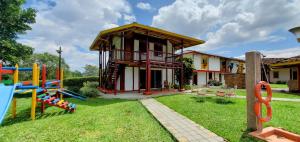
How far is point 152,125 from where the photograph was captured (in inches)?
171

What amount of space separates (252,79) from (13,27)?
2157 centimetres

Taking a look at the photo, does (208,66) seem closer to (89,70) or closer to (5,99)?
(5,99)

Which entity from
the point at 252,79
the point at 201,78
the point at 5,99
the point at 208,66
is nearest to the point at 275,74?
the point at 208,66

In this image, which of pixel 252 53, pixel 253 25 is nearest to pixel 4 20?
pixel 252 53

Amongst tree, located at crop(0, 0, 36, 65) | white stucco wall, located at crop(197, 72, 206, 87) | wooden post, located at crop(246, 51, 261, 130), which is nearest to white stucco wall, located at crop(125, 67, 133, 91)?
wooden post, located at crop(246, 51, 261, 130)

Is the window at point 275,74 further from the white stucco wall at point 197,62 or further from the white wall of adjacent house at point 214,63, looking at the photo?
the white stucco wall at point 197,62

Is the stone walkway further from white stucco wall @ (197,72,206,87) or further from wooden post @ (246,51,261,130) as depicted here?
white stucco wall @ (197,72,206,87)

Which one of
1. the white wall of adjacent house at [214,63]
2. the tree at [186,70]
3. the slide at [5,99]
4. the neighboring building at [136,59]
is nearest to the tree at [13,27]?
the neighboring building at [136,59]

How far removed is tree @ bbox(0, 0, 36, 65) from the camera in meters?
14.0

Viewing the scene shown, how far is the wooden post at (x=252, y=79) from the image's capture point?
11.9ft

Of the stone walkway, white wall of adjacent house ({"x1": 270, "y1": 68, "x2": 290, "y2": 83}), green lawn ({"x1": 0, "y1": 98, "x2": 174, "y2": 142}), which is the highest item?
white wall of adjacent house ({"x1": 270, "y1": 68, "x2": 290, "y2": 83})

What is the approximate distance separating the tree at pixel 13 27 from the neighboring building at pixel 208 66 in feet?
66.6

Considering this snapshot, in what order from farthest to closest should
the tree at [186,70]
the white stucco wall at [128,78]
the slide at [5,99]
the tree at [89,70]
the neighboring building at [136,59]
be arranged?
the tree at [89,70] < the tree at [186,70] < the white stucco wall at [128,78] < the neighboring building at [136,59] < the slide at [5,99]

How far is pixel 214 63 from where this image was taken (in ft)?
82.7
